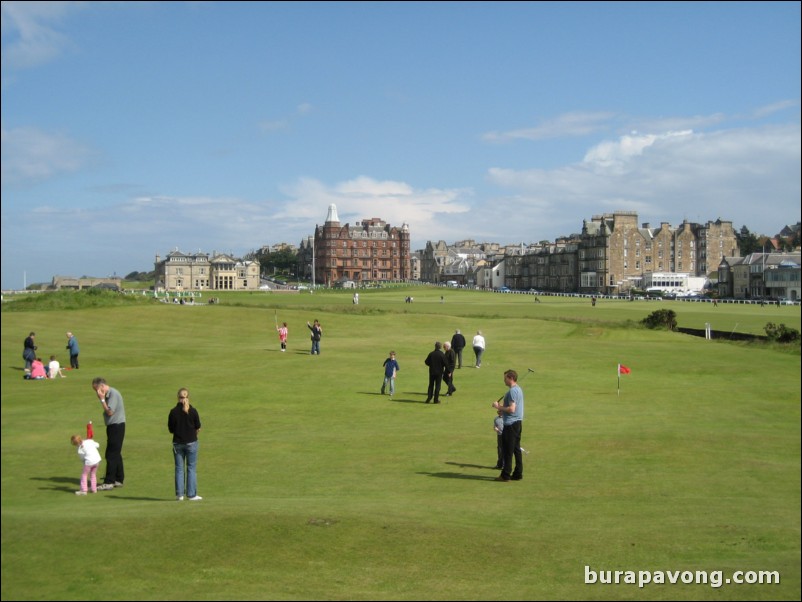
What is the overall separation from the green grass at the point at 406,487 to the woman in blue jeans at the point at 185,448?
0.45 m

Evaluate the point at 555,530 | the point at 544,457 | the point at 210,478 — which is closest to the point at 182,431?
the point at 210,478

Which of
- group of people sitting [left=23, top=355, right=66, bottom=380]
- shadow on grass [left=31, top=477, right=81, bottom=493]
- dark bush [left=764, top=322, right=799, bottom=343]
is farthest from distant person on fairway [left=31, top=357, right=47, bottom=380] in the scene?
dark bush [left=764, top=322, right=799, bottom=343]

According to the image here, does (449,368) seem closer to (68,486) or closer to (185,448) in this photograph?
(185,448)

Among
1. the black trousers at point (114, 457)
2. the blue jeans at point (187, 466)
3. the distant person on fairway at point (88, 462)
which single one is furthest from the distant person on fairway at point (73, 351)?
the blue jeans at point (187, 466)

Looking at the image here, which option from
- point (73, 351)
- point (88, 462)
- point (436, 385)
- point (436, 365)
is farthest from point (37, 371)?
point (88, 462)

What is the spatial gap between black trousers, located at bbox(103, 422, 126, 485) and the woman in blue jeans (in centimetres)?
172

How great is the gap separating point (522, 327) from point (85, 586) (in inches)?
2166

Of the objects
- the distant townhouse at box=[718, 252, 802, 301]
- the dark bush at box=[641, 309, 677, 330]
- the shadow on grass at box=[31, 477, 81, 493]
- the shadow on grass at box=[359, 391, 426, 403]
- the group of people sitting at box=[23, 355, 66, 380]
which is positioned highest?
the distant townhouse at box=[718, 252, 802, 301]

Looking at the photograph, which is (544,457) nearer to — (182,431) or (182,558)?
(182,431)

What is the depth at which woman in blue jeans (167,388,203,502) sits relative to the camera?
13.5m

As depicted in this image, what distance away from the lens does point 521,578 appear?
932 cm

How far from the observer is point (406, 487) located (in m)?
14.6

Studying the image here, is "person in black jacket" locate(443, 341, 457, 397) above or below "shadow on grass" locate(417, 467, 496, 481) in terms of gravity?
above

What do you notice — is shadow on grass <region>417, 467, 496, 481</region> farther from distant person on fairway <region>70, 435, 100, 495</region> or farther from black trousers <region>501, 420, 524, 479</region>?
distant person on fairway <region>70, 435, 100, 495</region>
